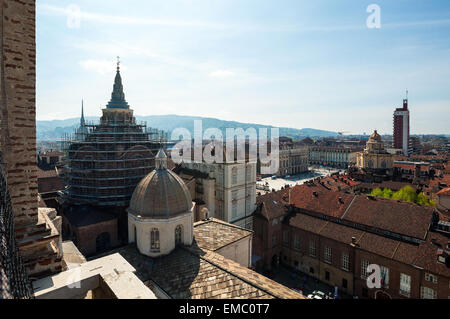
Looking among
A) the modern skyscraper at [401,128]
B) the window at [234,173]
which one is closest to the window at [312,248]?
the window at [234,173]

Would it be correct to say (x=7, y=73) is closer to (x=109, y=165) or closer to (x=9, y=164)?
(x=9, y=164)

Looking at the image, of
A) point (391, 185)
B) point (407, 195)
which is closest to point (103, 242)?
point (407, 195)

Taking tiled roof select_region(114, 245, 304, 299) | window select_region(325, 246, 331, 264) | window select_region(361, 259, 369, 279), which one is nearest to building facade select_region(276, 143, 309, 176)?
window select_region(325, 246, 331, 264)

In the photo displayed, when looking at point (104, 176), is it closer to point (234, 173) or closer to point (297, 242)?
point (234, 173)

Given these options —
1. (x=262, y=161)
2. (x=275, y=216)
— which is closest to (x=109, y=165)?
(x=275, y=216)

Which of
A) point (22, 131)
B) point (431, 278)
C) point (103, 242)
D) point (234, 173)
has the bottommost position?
A: point (431, 278)

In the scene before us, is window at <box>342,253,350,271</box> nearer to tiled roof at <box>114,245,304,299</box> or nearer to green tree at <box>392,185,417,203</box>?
tiled roof at <box>114,245,304,299</box>
